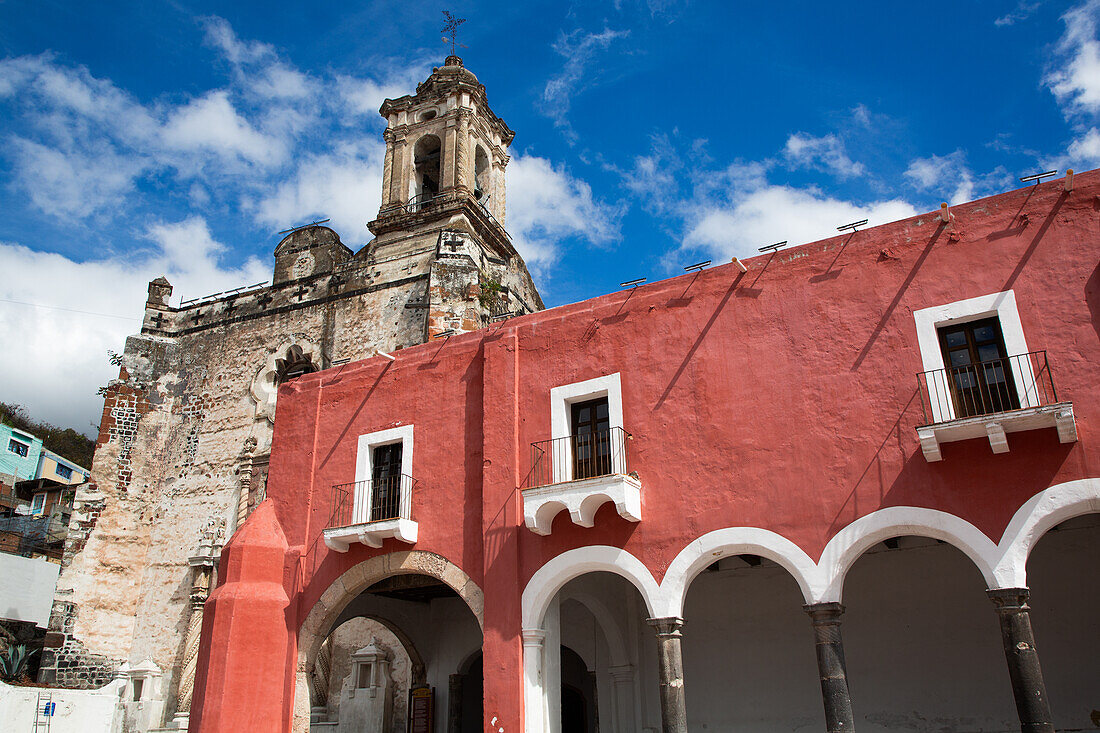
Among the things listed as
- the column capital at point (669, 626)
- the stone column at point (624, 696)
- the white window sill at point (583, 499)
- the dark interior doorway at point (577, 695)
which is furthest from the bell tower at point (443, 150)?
the column capital at point (669, 626)

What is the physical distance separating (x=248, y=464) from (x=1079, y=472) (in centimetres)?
1775

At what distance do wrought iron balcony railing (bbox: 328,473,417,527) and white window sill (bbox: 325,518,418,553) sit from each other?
34 centimetres

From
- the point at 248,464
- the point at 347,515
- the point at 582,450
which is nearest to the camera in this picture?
the point at 582,450

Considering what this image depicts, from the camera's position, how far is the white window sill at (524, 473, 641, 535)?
37.0 feet

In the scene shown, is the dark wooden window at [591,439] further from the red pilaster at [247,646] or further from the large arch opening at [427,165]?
the large arch opening at [427,165]

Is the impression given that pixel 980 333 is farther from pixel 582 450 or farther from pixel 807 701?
pixel 807 701

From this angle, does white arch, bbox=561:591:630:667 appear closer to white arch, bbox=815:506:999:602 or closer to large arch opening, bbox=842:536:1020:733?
large arch opening, bbox=842:536:1020:733

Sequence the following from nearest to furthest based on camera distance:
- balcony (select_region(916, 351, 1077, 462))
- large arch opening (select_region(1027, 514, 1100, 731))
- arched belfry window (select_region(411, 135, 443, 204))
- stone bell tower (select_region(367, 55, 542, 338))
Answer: balcony (select_region(916, 351, 1077, 462)) < large arch opening (select_region(1027, 514, 1100, 731)) < stone bell tower (select_region(367, 55, 542, 338)) < arched belfry window (select_region(411, 135, 443, 204))

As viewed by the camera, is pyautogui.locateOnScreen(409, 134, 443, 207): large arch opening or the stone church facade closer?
the stone church facade

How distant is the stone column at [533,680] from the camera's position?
448 inches

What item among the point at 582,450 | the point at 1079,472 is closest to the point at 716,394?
the point at 582,450

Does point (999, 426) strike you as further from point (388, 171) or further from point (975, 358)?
point (388, 171)

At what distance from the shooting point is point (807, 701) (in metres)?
13.2

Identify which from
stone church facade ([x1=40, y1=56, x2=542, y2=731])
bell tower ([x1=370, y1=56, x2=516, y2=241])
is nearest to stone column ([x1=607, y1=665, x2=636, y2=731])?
stone church facade ([x1=40, y1=56, x2=542, y2=731])
